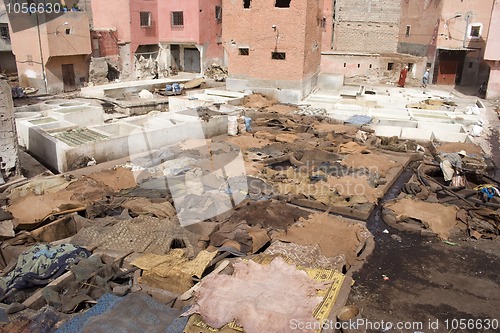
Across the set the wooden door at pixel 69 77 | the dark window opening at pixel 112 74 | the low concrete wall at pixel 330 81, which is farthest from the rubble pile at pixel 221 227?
the dark window opening at pixel 112 74

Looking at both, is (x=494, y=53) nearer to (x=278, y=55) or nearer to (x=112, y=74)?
(x=278, y=55)

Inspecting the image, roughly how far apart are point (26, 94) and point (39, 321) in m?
23.9

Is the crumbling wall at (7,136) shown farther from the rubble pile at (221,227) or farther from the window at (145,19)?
the window at (145,19)

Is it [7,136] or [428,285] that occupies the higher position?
[7,136]

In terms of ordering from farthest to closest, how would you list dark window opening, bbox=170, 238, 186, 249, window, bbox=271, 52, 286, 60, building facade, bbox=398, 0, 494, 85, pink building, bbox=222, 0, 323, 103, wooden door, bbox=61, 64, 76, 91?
1. wooden door, bbox=61, 64, 76, 91
2. building facade, bbox=398, 0, 494, 85
3. window, bbox=271, 52, 286, 60
4. pink building, bbox=222, 0, 323, 103
5. dark window opening, bbox=170, 238, 186, 249

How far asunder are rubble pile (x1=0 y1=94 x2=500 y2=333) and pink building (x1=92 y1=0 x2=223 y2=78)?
1917 centimetres

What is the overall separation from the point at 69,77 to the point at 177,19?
9.69m

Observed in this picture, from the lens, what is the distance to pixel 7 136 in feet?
36.5

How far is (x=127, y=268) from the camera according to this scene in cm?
714

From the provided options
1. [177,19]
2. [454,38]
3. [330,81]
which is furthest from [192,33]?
[454,38]

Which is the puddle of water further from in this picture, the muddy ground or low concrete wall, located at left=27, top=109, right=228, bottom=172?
low concrete wall, located at left=27, top=109, right=228, bottom=172

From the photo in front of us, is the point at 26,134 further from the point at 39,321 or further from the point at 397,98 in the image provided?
the point at 397,98

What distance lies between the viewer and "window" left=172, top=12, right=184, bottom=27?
32.9 metres

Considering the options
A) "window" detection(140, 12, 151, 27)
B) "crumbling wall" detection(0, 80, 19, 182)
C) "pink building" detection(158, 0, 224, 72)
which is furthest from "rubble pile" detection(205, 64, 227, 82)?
"crumbling wall" detection(0, 80, 19, 182)
